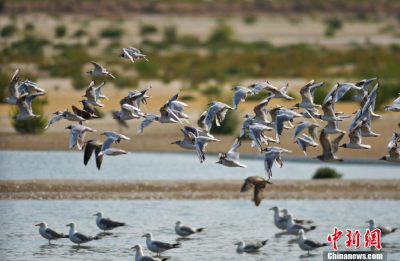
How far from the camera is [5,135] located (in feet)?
99.3

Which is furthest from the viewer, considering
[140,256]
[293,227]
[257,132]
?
[293,227]

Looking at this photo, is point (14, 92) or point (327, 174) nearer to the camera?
point (14, 92)

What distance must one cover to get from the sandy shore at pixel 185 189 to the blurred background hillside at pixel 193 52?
529 centimetres

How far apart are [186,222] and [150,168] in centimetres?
623

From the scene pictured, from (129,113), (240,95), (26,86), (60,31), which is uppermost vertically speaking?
(60,31)

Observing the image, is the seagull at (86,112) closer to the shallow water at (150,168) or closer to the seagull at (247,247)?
the seagull at (247,247)

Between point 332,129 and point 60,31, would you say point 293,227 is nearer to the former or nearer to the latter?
point 332,129

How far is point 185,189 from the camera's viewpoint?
2278cm

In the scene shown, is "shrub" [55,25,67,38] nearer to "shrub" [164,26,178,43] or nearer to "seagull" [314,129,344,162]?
"shrub" [164,26,178,43]

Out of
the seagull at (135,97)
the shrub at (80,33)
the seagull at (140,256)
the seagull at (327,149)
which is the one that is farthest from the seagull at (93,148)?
the shrub at (80,33)

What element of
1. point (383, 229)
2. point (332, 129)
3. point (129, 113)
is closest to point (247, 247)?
point (332, 129)

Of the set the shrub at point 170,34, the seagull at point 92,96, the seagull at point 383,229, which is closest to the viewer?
the seagull at point 92,96

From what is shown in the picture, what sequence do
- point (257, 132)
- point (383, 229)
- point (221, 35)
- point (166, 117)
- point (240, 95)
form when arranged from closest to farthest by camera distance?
point (257, 132), point (240, 95), point (166, 117), point (383, 229), point (221, 35)

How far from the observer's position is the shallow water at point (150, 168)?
2464 centimetres
